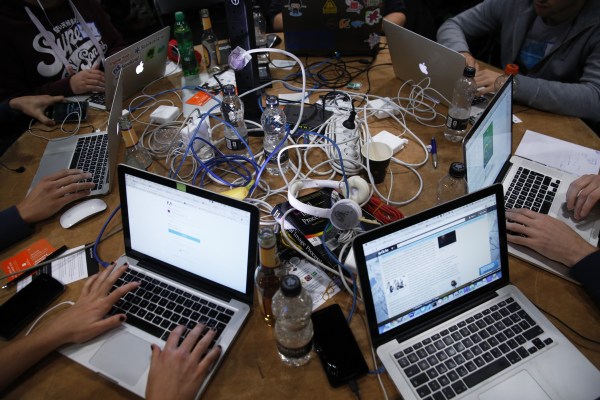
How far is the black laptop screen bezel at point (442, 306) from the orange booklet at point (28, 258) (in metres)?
0.98

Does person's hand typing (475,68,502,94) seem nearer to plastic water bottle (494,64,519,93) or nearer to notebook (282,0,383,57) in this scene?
plastic water bottle (494,64,519,93)

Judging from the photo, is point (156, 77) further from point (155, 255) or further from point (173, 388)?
point (173, 388)

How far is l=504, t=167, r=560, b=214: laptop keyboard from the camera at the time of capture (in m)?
1.19

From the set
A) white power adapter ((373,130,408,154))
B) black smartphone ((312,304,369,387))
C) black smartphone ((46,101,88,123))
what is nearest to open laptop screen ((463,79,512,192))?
white power adapter ((373,130,408,154))

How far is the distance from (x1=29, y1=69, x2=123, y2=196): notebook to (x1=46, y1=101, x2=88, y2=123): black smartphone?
0.46 feet

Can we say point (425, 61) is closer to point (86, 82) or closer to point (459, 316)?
point (459, 316)

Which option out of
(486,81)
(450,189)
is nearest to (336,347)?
(450,189)

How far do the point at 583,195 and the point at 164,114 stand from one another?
158cm

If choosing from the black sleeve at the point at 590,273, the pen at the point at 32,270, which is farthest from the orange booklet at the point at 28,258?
the black sleeve at the point at 590,273

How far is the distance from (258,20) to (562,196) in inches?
68.0

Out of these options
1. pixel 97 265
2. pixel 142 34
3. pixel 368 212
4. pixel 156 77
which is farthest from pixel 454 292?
pixel 142 34

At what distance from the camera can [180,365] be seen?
2.63 feet

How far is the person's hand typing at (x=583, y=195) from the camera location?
43.1 inches

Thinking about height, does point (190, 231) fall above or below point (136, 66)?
below
